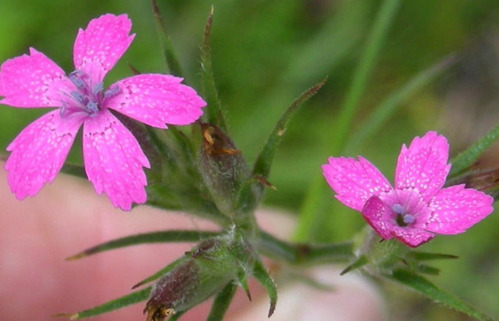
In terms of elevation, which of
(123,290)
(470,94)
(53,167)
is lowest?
(123,290)

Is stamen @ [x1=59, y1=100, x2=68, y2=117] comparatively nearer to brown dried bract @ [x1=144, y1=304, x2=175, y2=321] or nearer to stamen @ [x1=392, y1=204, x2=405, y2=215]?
brown dried bract @ [x1=144, y1=304, x2=175, y2=321]

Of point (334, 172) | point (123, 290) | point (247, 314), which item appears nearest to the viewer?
point (334, 172)

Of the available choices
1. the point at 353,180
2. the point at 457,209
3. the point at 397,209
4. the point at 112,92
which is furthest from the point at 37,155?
the point at 457,209

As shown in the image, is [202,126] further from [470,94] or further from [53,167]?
[470,94]

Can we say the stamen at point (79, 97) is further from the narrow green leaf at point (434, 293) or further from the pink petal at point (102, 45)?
the narrow green leaf at point (434, 293)

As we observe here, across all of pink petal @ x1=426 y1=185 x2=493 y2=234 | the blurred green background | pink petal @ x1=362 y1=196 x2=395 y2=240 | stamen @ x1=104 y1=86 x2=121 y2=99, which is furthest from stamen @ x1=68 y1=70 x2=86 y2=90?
the blurred green background

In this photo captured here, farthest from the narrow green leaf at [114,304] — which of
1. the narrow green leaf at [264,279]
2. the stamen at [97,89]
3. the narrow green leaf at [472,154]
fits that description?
the narrow green leaf at [472,154]

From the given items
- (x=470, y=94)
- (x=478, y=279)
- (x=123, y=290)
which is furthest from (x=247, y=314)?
(x=470, y=94)
